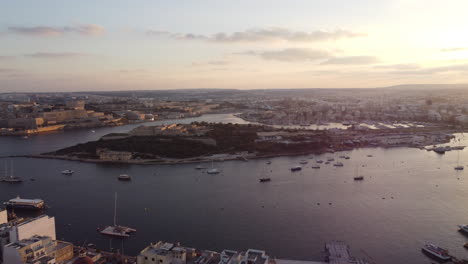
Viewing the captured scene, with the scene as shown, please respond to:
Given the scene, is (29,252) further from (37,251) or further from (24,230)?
(24,230)

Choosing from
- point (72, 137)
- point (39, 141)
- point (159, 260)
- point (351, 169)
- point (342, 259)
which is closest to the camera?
point (159, 260)

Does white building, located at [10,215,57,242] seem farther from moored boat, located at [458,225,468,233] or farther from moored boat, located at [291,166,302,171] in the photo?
moored boat, located at [291,166,302,171]

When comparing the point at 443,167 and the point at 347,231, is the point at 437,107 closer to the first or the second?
the point at 443,167

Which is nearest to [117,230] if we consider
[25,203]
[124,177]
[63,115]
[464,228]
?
[25,203]

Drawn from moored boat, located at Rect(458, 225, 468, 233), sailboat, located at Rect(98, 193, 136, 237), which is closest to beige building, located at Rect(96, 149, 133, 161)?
sailboat, located at Rect(98, 193, 136, 237)

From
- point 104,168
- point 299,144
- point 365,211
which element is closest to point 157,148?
point 104,168

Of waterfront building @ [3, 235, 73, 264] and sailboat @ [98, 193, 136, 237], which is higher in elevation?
waterfront building @ [3, 235, 73, 264]
